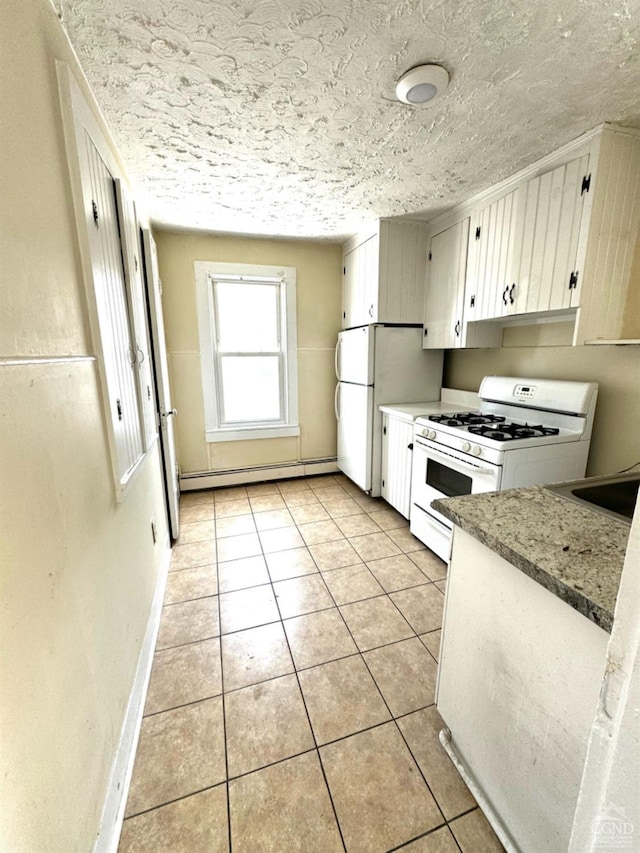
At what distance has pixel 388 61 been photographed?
49.1 inches

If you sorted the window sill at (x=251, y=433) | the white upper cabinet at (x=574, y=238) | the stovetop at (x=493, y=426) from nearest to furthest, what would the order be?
the white upper cabinet at (x=574, y=238) → the stovetop at (x=493, y=426) → the window sill at (x=251, y=433)

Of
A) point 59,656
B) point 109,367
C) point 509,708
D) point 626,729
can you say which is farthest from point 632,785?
point 109,367

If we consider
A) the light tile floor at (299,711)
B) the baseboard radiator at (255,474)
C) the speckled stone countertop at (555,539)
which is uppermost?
the speckled stone countertop at (555,539)

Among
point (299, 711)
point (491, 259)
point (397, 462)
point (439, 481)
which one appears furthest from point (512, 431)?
point (299, 711)

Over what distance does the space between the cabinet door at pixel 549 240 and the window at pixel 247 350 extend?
2078mm

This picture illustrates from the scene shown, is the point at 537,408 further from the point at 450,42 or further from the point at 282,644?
the point at 282,644

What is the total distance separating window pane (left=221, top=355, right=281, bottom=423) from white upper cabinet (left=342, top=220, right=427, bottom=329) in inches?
44.9

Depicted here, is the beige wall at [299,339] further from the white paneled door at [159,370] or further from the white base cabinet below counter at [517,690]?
the white base cabinet below counter at [517,690]

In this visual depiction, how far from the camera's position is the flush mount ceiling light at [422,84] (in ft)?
4.17

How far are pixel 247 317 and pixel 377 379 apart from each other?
1.49 m

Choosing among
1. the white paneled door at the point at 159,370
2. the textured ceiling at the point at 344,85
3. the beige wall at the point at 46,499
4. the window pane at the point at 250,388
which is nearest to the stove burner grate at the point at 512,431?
the textured ceiling at the point at 344,85

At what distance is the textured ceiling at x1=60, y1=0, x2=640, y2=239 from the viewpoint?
42.1 inches

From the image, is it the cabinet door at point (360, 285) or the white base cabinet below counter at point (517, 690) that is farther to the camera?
the cabinet door at point (360, 285)

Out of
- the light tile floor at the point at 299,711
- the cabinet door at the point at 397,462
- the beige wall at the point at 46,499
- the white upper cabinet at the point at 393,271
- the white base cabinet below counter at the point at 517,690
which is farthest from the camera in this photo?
the white upper cabinet at the point at 393,271
